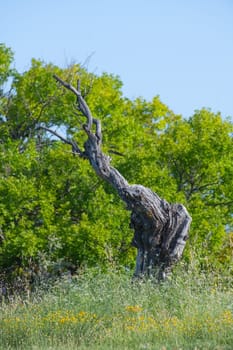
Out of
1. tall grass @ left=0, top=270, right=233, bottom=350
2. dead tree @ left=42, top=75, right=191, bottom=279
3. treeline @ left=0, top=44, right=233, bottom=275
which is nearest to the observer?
tall grass @ left=0, top=270, right=233, bottom=350

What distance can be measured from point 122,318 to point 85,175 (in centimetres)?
1311

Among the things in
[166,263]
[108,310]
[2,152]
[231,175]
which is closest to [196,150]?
[231,175]

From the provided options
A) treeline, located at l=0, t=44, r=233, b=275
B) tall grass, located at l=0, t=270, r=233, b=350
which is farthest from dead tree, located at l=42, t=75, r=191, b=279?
treeline, located at l=0, t=44, r=233, b=275

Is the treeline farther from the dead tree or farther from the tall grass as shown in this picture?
the tall grass

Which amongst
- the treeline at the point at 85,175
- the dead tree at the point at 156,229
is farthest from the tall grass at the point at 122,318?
the treeline at the point at 85,175

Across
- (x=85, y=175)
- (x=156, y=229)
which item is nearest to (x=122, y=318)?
(x=156, y=229)

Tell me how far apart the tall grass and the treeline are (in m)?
8.78

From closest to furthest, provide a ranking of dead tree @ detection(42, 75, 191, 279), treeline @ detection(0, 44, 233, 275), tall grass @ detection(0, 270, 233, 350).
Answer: tall grass @ detection(0, 270, 233, 350) → dead tree @ detection(42, 75, 191, 279) → treeline @ detection(0, 44, 233, 275)

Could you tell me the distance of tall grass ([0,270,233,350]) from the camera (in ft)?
31.1

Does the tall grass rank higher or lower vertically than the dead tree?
lower

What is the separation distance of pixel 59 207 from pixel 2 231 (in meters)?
2.04

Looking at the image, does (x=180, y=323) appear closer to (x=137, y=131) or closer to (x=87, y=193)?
(x=87, y=193)

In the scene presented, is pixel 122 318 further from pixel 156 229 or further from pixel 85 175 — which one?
pixel 85 175

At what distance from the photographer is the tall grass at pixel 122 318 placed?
9.49 metres
